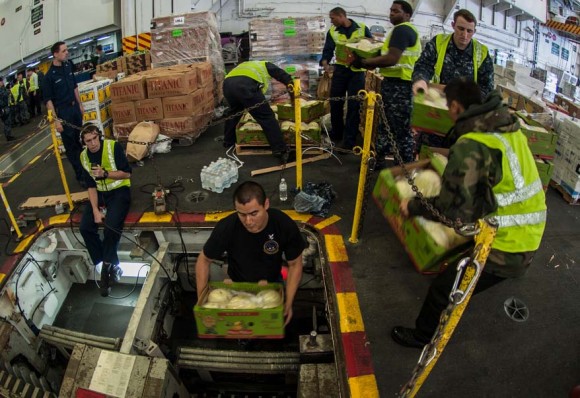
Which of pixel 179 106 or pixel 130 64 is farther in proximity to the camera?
pixel 130 64

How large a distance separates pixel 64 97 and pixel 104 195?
1.90 meters

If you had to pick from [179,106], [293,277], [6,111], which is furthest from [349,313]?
[6,111]

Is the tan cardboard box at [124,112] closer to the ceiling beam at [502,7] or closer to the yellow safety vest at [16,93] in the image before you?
the yellow safety vest at [16,93]

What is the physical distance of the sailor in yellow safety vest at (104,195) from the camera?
4.36 m

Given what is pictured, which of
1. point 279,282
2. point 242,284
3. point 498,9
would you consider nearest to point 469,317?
point 279,282

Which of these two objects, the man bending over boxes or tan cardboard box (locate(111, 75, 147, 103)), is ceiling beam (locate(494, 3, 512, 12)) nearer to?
the man bending over boxes

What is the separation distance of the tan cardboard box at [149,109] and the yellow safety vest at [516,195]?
17.9ft

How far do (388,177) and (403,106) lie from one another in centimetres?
191

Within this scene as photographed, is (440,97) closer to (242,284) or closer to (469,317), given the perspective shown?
(469,317)

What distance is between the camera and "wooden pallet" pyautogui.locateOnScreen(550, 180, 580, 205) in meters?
4.46

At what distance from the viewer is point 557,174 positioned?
4738mm

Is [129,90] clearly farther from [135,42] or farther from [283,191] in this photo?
[135,42]

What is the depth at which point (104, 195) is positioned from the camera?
15.2 ft

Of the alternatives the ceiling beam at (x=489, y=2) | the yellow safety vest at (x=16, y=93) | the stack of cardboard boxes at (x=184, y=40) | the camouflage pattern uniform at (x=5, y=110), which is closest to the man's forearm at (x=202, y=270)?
the stack of cardboard boxes at (x=184, y=40)
